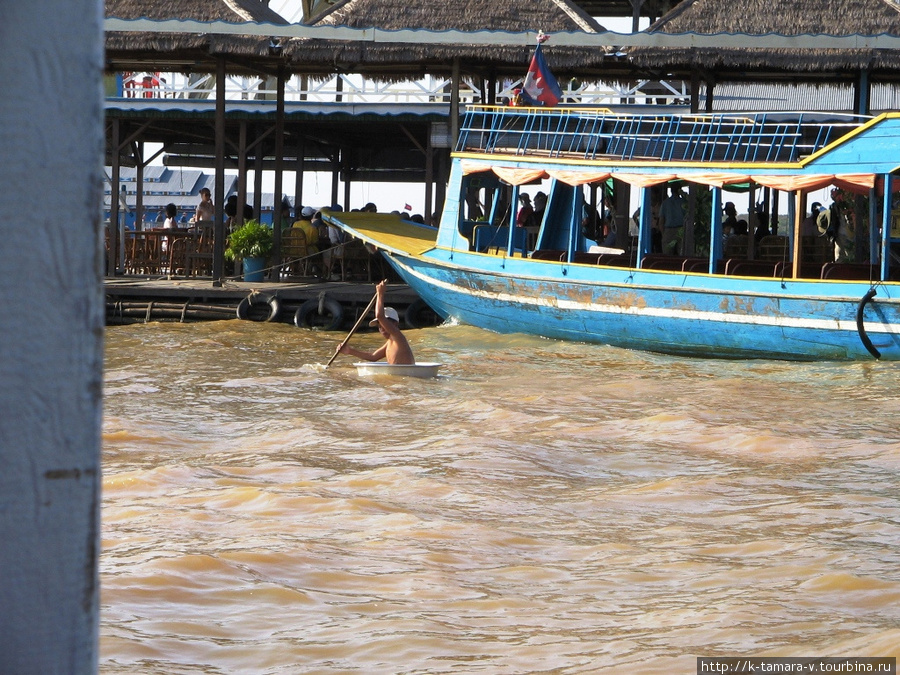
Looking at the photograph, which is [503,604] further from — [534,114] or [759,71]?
[759,71]

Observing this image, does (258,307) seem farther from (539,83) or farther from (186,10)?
(539,83)

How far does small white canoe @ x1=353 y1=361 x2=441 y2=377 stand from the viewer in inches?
422

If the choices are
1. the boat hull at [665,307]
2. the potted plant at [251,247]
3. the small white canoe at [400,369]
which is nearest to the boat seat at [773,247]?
the boat hull at [665,307]

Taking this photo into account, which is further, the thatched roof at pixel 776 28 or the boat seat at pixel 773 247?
the boat seat at pixel 773 247

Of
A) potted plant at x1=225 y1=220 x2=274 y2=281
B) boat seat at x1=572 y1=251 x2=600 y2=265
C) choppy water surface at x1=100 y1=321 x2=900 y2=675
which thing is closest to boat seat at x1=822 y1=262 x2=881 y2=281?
Answer: choppy water surface at x1=100 y1=321 x2=900 y2=675

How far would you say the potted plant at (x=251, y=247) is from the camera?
653 inches

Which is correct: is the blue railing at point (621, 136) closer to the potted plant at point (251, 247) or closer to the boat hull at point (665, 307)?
the boat hull at point (665, 307)

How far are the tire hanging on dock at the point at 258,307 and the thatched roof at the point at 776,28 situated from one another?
5788mm

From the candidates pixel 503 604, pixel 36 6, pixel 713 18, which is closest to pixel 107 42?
pixel 713 18

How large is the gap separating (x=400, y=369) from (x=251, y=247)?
22.3 ft

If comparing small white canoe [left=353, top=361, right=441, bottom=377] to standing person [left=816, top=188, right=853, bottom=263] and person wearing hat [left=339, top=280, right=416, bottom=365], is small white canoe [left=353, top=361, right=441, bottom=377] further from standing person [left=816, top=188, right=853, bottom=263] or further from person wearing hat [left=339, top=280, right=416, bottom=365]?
standing person [left=816, top=188, right=853, bottom=263]

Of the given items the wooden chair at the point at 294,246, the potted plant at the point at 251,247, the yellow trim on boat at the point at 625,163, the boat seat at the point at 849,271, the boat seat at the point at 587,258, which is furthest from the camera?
the wooden chair at the point at 294,246

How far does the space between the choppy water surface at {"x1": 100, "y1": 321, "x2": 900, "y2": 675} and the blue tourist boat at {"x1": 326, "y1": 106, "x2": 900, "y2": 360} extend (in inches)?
55.9

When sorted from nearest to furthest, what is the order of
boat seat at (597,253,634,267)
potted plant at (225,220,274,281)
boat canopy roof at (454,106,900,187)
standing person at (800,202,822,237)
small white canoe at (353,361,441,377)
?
1. small white canoe at (353,361,441,377)
2. boat canopy roof at (454,106,900,187)
3. boat seat at (597,253,634,267)
4. potted plant at (225,220,274,281)
5. standing person at (800,202,822,237)
